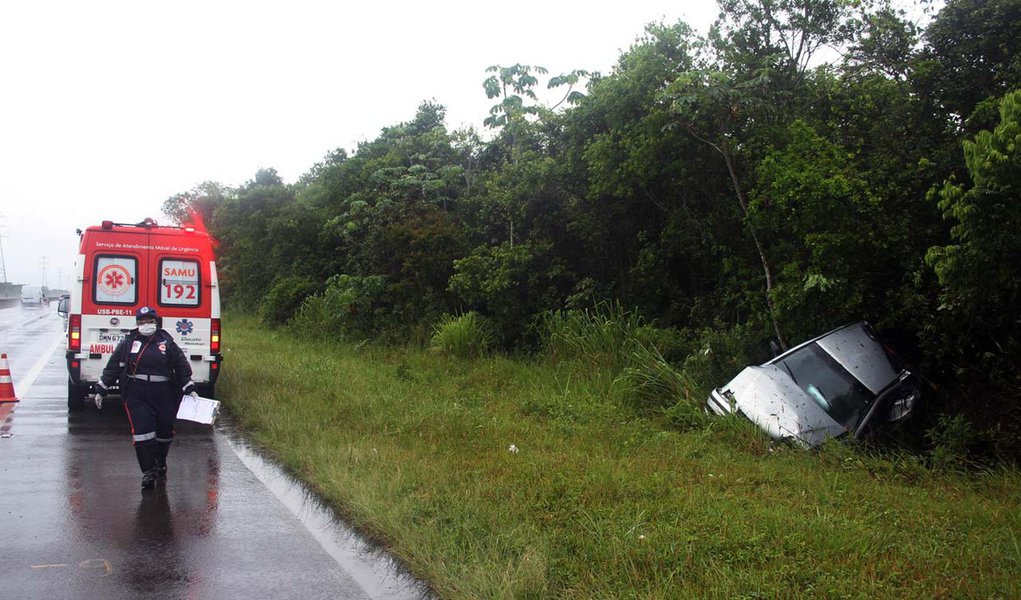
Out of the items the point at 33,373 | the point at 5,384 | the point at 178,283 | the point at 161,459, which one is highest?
the point at 178,283

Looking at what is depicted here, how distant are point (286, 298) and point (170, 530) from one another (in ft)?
65.3

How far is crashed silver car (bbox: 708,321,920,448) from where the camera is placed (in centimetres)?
888

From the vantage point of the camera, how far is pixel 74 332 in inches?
410

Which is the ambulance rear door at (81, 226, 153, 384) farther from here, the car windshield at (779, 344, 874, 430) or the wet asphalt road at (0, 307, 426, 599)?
the car windshield at (779, 344, 874, 430)

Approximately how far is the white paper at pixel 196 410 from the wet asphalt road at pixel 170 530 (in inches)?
23.4

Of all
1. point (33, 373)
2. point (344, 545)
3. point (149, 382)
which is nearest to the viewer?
point (344, 545)

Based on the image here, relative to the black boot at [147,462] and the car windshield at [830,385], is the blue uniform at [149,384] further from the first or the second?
the car windshield at [830,385]

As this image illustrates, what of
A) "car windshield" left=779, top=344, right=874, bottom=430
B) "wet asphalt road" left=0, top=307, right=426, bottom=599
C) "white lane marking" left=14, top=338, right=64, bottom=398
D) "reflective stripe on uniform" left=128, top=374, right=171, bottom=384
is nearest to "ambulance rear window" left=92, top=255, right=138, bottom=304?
"wet asphalt road" left=0, top=307, right=426, bottom=599

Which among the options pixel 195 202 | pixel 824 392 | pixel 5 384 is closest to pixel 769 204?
pixel 824 392

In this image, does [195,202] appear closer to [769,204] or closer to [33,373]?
[33,373]

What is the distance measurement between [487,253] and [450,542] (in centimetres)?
1187

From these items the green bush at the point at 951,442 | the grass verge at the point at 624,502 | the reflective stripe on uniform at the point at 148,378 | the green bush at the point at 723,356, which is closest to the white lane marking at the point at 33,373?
the grass verge at the point at 624,502

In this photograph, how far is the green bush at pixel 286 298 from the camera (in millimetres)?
25109

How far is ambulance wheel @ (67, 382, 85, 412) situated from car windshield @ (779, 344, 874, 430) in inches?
353
